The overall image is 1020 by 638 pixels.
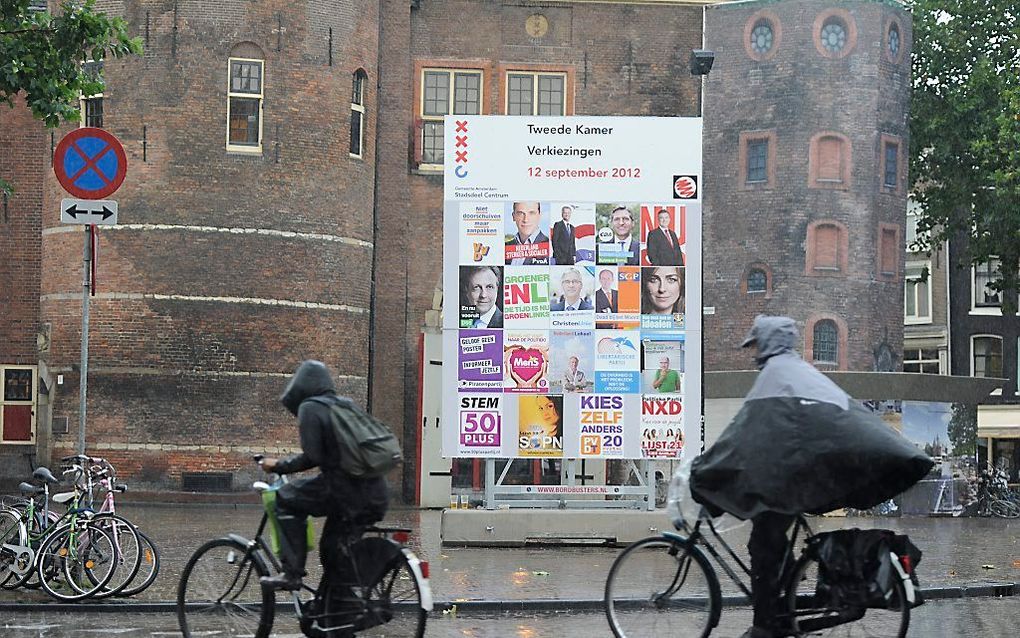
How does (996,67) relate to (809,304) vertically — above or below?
above

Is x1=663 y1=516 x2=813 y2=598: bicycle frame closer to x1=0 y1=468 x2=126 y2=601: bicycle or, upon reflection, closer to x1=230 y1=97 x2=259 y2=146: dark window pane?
x1=0 y1=468 x2=126 y2=601: bicycle

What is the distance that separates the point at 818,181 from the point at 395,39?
12936 mm

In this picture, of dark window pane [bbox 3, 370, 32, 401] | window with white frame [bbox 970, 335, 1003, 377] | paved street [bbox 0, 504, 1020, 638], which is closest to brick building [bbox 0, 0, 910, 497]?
dark window pane [bbox 3, 370, 32, 401]

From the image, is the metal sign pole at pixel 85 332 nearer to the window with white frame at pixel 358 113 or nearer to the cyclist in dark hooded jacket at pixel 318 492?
the cyclist in dark hooded jacket at pixel 318 492

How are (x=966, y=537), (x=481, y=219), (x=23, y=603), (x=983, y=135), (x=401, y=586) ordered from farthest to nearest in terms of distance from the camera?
(x=983, y=135)
(x=966, y=537)
(x=481, y=219)
(x=23, y=603)
(x=401, y=586)

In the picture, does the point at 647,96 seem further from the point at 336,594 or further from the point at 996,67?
the point at 336,594

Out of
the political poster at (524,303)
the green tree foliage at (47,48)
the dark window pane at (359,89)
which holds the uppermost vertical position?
the dark window pane at (359,89)

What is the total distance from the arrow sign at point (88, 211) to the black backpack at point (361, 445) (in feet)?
16.4

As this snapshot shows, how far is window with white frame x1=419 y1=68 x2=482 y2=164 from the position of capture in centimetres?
3462

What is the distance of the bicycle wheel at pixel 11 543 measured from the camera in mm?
13000

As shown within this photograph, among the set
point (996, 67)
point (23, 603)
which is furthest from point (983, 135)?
point (23, 603)

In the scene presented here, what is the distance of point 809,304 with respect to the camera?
42.3 metres

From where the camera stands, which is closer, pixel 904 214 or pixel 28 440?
pixel 28 440

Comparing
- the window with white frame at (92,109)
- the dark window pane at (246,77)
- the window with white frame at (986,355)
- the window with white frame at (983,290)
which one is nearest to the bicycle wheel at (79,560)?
the dark window pane at (246,77)
